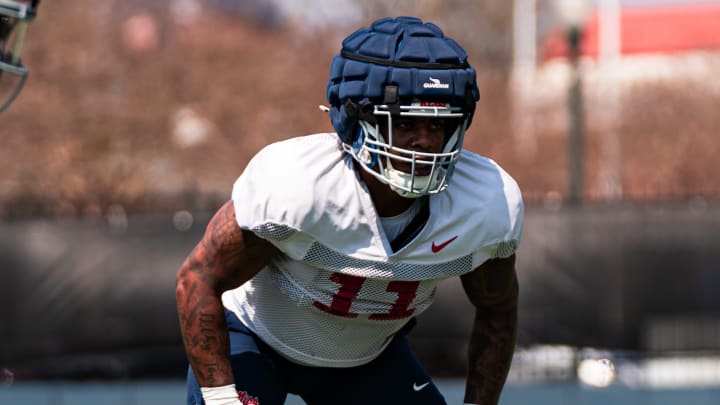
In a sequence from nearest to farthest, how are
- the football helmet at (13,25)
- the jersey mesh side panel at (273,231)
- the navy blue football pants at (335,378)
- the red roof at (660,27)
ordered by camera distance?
the jersey mesh side panel at (273,231) → the navy blue football pants at (335,378) → the football helmet at (13,25) → the red roof at (660,27)

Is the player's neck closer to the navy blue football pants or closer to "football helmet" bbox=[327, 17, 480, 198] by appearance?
"football helmet" bbox=[327, 17, 480, 198]

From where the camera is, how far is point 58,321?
7.25 metres

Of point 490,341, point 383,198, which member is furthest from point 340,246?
point 490,341

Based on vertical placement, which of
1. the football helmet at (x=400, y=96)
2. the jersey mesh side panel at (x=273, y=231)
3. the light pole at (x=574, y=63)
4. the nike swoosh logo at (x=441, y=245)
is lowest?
the light pole at (x=574, y=63)

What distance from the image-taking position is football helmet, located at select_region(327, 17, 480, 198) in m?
2.94

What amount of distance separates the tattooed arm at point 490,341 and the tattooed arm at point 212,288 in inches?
26.5

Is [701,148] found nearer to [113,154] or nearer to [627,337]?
[113,154]

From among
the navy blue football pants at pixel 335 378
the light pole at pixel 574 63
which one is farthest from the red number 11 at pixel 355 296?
the light pole at pixel 574 63

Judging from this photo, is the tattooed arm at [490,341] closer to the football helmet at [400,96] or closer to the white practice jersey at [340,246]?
the white practice jersey at [340,246]

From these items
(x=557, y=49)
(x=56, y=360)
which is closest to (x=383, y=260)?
(x=56, y=360)

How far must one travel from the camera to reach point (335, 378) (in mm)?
3426

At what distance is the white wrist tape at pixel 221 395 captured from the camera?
3.01m

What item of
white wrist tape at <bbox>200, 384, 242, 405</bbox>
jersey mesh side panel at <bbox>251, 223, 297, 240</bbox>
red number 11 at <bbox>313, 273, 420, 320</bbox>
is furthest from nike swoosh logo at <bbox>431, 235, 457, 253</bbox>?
white wrist tape at <bbox>200, 384, 242, 405</bbox>

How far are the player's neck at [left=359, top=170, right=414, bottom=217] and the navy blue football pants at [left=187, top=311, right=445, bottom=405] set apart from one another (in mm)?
539
